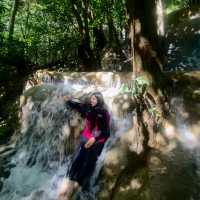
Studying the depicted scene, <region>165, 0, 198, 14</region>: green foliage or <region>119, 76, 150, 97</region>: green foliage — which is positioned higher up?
<region>165, 0, 198, 14</region>: green foliage

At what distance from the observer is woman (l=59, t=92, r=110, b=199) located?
671 cm

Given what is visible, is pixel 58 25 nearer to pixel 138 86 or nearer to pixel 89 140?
pixel 138 86

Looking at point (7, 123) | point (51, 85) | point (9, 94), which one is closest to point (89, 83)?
point (51, 85)

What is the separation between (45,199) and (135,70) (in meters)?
3.52

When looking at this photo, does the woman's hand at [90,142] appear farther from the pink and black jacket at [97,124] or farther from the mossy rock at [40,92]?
the mossy rock at [40,92]

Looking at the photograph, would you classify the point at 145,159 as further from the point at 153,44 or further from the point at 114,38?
the point at 114,38

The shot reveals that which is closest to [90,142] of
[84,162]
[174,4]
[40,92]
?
[84,162]

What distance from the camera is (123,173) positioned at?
23.3ft

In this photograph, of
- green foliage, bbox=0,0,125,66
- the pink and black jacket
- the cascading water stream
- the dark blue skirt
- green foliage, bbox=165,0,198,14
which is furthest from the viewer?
green foliage, bbox=165,0,198,14

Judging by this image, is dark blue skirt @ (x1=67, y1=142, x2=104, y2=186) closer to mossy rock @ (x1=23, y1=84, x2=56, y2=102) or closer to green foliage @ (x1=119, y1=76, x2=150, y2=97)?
green foliage @ (x1=119, y1=76, x2=150, y2=97)

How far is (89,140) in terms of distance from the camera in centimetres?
675

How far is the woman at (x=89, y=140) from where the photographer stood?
671 centimetres

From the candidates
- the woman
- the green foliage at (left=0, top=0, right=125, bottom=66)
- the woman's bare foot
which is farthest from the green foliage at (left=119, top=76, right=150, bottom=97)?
the green foliage at (left=0, top=0, right=125, bottom=66)

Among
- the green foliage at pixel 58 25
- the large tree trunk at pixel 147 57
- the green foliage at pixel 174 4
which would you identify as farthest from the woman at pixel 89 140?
the green foliage at pixel 174 4
